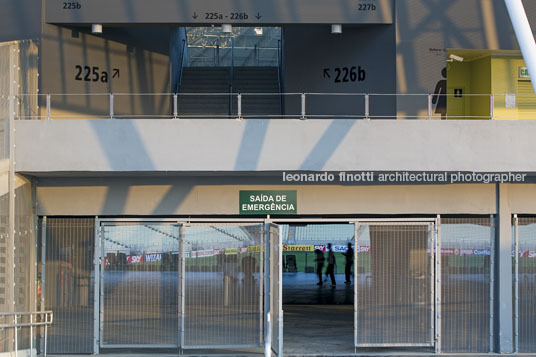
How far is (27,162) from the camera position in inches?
639

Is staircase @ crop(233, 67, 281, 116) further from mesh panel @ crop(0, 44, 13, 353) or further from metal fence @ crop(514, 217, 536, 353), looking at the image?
metal fence @ crop(514, 217, 536, 353)

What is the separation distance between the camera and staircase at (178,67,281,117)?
24.5 metres

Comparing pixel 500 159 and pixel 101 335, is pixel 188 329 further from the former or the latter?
pixel 500 159

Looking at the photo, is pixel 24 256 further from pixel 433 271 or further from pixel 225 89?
pixel 225 89

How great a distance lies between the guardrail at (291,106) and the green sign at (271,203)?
1786 mm

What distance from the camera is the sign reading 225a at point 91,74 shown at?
20266mm

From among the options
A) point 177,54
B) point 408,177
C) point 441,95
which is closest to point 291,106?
point 441,95

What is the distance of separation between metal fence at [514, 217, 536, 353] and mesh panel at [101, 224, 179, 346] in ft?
24.0

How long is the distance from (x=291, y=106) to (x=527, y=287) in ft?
29.7

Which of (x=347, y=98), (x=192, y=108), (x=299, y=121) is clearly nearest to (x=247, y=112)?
(x=192, y=108)

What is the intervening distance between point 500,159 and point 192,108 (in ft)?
36.1

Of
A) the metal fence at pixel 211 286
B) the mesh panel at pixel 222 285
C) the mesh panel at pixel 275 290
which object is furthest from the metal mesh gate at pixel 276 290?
the mesh panel at pixel 222 285

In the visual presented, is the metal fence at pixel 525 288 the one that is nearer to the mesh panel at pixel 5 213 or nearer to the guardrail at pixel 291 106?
the guardrail at pixel 291 106

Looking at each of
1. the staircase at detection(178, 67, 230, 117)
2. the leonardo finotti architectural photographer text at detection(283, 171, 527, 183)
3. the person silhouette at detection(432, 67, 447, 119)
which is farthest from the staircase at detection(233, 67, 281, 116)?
the leonardo finotti architectural photographer text at detection(283, 171, 527, 183)
